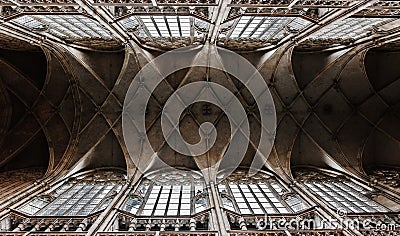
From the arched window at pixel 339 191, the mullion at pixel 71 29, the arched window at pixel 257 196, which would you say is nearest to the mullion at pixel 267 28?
the arched window at pixel 257 196

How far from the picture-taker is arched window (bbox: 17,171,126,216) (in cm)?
1214

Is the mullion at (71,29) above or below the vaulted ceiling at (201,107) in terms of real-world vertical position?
above

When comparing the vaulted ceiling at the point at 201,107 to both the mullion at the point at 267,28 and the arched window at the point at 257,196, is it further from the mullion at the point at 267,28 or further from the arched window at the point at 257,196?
the arched window at the point at 257,196

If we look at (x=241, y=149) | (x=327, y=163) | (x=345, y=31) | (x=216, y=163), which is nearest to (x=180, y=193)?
(x=216, y=163)

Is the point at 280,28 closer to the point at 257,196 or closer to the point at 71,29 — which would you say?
the point at 257,196

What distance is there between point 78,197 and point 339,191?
8161 millimetres

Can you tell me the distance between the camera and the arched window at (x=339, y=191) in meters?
12.0

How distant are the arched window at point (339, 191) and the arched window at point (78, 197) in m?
6.39

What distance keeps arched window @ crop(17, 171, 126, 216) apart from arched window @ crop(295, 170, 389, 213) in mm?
6392

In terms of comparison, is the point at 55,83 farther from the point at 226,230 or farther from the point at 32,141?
the point at 226,230

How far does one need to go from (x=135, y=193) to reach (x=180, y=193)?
60.6 inches

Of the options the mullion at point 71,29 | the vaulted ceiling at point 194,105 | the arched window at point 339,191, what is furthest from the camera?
the vaulted ceiling at point 194,105

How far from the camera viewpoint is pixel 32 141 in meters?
17.9

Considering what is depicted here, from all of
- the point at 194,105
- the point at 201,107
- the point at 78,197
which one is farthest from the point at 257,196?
the point at 194,105
